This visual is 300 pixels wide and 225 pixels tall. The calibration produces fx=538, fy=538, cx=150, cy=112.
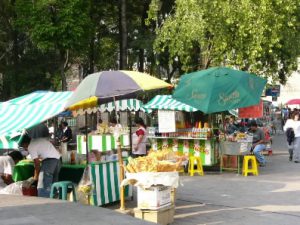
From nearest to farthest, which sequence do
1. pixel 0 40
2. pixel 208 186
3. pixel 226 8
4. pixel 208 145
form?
pixel 208 186, pixel 208 145, pixel 226 8, pixel 0 40

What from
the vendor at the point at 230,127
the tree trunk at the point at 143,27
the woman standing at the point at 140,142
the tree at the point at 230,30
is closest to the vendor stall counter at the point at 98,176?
the woman standing at the point at 140,142

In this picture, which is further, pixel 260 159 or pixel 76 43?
pixel 76 43

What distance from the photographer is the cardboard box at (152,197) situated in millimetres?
8523

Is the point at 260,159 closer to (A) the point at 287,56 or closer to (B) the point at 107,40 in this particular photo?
(A) the point at 287,56

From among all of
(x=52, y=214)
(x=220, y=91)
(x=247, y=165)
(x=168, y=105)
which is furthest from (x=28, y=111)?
(x=168, y=105)

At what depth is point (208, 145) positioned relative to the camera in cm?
1513

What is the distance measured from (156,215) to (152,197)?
290 millimetres

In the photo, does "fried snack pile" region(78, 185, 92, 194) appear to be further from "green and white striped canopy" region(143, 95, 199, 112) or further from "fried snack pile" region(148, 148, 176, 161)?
"green and white striped canopy" region(143, 95, 199, 112)

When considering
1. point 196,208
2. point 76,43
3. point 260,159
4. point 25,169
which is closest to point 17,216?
point 25,169

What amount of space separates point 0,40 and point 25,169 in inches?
820

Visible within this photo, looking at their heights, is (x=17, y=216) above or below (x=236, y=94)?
below

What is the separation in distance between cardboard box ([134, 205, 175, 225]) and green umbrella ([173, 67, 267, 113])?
17.6 ft

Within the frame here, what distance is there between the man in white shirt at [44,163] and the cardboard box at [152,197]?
188cm

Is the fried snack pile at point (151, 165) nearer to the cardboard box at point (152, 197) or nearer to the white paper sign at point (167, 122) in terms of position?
the cardboard box at point (152, 197)
